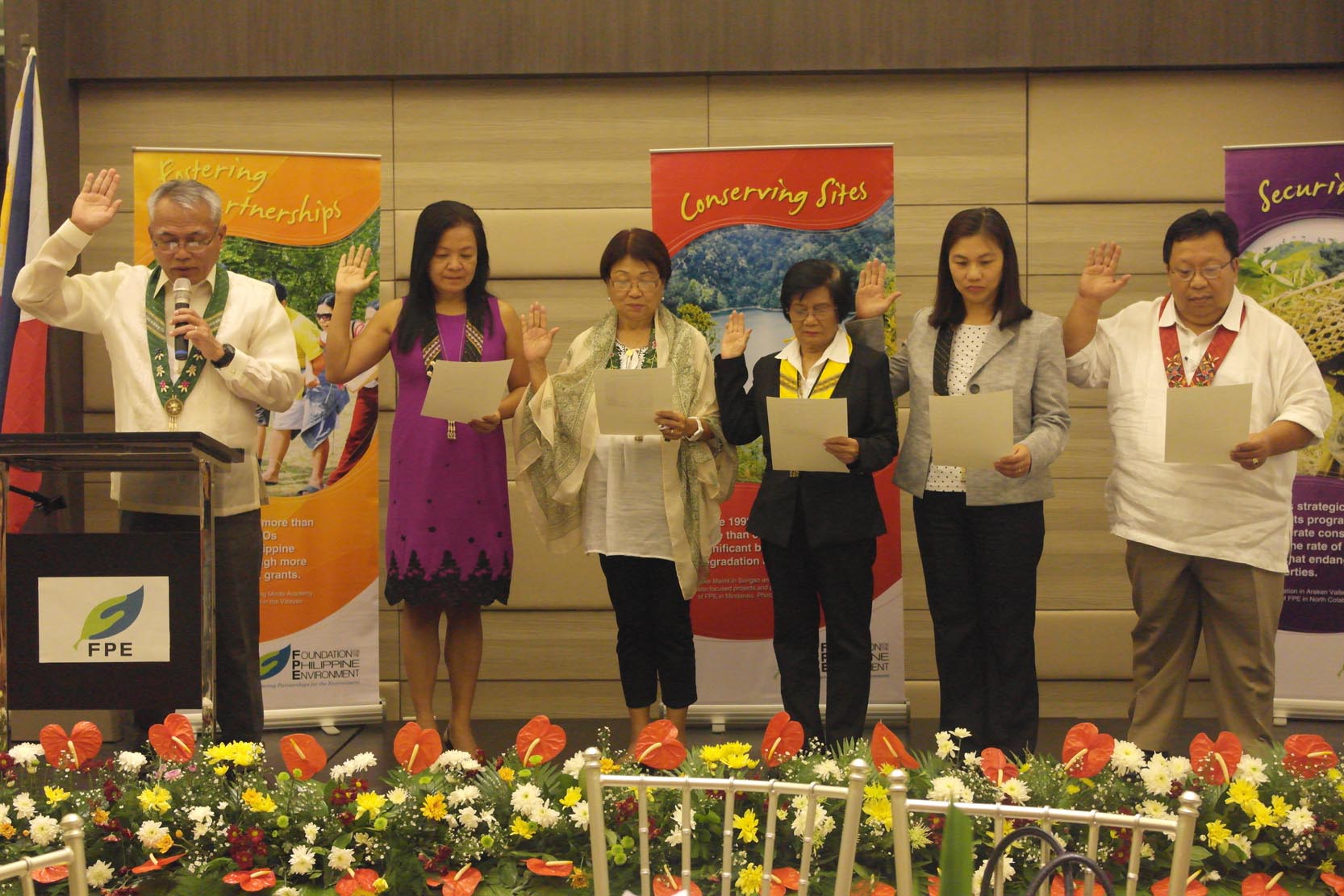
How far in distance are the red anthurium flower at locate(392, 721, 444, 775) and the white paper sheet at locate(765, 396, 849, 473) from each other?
1.34 m

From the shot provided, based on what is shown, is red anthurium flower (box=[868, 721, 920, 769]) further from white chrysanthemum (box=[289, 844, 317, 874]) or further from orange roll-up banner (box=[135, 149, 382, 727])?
orange roll-up banner (box=[135, 149, 382, 727])

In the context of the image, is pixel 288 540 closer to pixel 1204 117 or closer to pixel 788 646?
pixel 788 646

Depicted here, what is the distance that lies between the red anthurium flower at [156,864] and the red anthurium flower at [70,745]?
301 millimetres

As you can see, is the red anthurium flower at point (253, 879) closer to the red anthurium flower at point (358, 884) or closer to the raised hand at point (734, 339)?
the red anthurium flower at point (358, 884)

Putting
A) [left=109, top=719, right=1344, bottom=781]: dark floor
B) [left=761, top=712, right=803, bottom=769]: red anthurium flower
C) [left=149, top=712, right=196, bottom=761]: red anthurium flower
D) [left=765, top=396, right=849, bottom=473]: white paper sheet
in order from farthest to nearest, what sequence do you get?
[left=109, top=719, right=1344, bottom=781]: dark floor < [left=765, top=396, right=849, bottom=473]: white paper sheet < [left=149, top=712, right=196, bottom=761]: red anthurium flower < [left=761, top=712, right=803, bottom=769]: red anthurium flower

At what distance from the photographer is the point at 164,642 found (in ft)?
8.43

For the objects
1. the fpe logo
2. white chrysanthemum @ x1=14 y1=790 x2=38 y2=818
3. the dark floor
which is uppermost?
the fpe logo

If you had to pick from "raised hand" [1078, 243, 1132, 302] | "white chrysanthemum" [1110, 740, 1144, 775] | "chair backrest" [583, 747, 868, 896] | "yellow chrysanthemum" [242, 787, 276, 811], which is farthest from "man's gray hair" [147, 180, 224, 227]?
"white chrysanthemum" [1110, 740, 1144, 775]

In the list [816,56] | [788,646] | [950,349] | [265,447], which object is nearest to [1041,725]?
[788,646]

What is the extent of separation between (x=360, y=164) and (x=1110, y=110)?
2666mm

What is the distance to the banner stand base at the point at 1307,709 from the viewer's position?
3.89m

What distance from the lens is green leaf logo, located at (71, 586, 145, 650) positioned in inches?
101

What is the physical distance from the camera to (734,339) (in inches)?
128

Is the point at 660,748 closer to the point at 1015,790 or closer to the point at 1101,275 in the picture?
the point at 1015,790
